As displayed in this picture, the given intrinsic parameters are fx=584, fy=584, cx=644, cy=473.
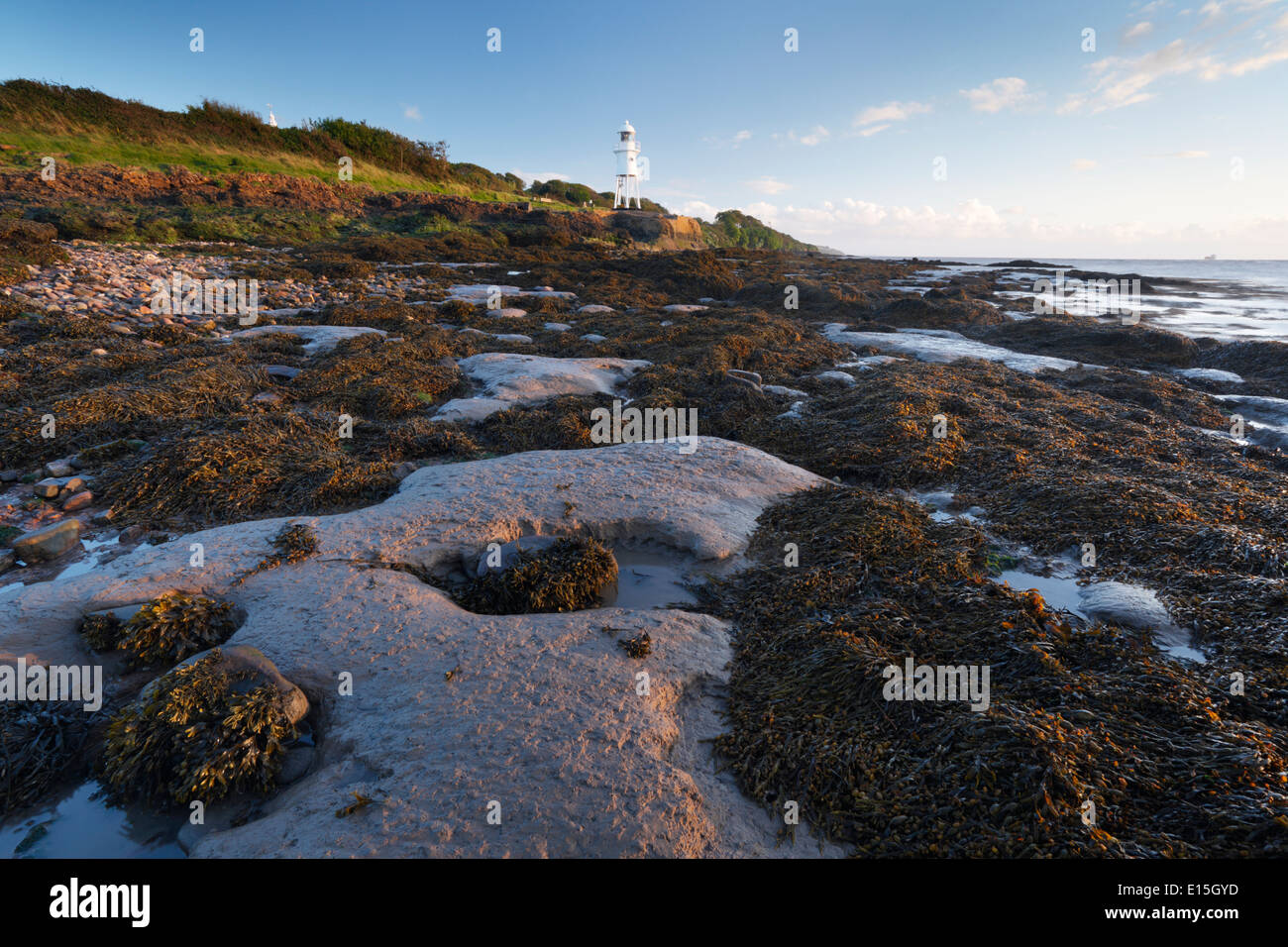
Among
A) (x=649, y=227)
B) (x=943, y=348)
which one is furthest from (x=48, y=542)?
(x=649, y=227)

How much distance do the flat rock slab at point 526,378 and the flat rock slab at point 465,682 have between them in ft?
9.35

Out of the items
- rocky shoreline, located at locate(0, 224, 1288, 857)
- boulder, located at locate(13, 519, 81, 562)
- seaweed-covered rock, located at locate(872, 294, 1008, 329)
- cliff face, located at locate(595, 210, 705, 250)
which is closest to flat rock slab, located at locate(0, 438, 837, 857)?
rocky shoreline, located at locate(0, 224, 1288, 857)

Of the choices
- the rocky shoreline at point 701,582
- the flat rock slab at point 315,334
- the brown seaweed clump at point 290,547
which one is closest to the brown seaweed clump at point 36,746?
the rocky shoreline at point 701,582

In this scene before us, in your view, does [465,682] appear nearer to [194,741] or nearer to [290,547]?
[194,741]

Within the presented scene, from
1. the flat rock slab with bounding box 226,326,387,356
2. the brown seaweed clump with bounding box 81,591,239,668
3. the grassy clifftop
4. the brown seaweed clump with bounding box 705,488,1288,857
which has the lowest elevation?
the brown seaweed clump with bounding box 705,488,1288,857

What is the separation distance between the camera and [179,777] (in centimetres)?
241

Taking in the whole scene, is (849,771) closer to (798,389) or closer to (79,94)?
(798,389)

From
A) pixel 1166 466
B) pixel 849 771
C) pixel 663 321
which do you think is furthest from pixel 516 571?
pixel 663 321

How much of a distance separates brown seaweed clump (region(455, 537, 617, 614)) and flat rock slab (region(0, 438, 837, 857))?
0.18 m

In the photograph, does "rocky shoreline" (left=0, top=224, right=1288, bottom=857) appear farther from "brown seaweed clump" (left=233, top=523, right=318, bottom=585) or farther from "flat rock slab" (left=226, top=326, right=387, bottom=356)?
"flat rock slab" (left=226, top=326, right=387, bottom=356)

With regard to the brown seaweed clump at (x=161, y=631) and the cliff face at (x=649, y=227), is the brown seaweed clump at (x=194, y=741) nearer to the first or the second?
the brown seaweed clump at (x=161, y=631)

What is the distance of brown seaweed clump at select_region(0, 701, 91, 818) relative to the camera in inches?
94.7

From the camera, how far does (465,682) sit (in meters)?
2.95

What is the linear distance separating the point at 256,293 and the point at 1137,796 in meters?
17.5
